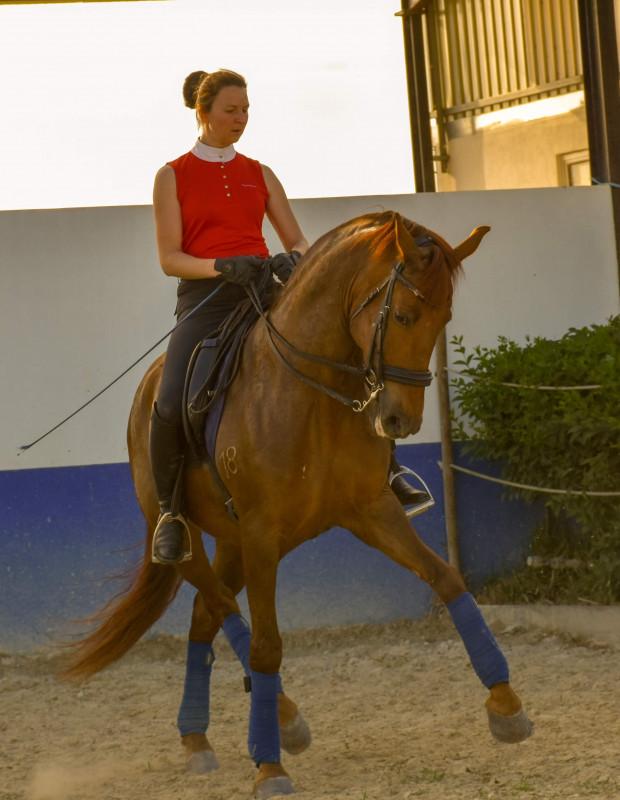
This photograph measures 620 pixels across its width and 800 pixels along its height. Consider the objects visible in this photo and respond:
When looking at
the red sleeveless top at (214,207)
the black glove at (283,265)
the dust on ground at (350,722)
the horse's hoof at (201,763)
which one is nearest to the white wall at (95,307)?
the dust on ground at (350,722)

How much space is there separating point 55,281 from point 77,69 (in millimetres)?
3385

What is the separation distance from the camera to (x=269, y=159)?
909cm

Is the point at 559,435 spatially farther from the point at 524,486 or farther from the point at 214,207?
the point at 214,207

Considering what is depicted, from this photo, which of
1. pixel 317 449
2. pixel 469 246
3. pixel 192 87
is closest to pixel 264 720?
pixel 317 449

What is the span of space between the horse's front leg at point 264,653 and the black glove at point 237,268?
87cm

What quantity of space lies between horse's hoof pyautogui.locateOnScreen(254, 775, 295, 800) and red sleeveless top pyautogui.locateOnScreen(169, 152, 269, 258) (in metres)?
1.93

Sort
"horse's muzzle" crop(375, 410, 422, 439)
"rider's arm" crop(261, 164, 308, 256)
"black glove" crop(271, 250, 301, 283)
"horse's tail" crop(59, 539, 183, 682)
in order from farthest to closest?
1. "horse's tail" crop(59, 539, 183, 682)
2. "rider's arm" crop(261, 164, 308, 256)
3. "black glove" crop(271, 250, 301, 283)
4. "horse's muzzle" crop(375, 410, 422, 439)

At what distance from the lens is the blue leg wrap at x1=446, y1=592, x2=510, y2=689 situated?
12.0 feet

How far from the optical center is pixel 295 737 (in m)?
4.14

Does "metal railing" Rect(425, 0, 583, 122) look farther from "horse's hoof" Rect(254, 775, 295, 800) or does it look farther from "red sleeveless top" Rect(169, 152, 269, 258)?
"horse's hoof" Rect(254, 775, 295, 800)

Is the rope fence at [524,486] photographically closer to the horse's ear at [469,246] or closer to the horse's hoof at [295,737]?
the horse's hoof at [295,737]

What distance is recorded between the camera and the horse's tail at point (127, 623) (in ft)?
15.2

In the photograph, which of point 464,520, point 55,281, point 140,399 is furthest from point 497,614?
point 55,281

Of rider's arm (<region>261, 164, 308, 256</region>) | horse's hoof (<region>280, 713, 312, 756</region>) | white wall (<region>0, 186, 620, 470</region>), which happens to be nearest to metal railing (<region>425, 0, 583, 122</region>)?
white wall (<region>0, 186, 620, 470</region>)
